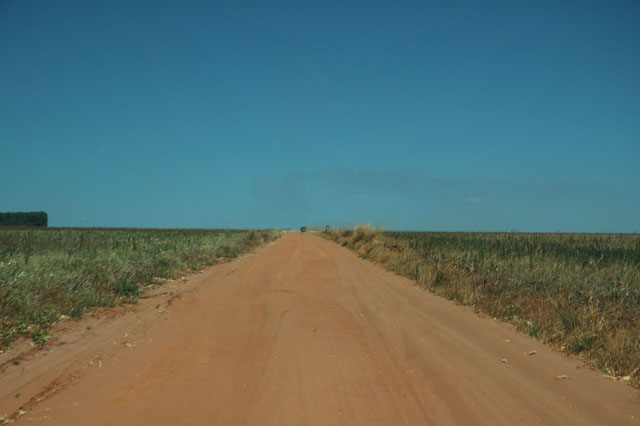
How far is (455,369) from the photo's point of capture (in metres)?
4.49

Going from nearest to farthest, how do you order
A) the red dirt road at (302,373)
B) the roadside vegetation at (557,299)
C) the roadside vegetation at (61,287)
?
the red dirt road at (302,373) → the roadside vegetation at (557,299) → the roadside vegetation at (61,287)

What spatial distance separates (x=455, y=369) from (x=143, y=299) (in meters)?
6.06

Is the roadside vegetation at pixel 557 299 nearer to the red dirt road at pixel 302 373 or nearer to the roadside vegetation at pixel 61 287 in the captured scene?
the red dirt road at pixel 302 373

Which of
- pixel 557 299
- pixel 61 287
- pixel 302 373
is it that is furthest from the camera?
pixel 61 287

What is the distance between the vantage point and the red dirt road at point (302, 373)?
135 inches

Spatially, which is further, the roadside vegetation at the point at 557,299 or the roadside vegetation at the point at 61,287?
the roadside vegetation at the point at 61,287

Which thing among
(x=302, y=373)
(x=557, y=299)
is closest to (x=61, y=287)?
(x=302, y=373)

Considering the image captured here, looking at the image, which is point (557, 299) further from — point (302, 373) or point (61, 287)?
point (61, 287)

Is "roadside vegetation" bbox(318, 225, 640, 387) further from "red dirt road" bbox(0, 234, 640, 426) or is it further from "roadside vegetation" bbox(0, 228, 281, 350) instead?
"roadside vegetation" bbox(0, 228, 281, 350)

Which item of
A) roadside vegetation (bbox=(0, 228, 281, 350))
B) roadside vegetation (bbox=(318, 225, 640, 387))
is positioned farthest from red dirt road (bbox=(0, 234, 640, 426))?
roadside vegetation (bbox=(0, 228, 281, 350))

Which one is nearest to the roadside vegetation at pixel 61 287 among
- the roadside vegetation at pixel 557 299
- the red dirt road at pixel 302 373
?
the red dirt road at pixel 302 373

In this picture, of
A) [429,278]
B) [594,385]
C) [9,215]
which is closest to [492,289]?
[429,278]

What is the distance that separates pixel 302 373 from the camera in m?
4.14

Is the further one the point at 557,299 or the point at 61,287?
the point at 61,287
